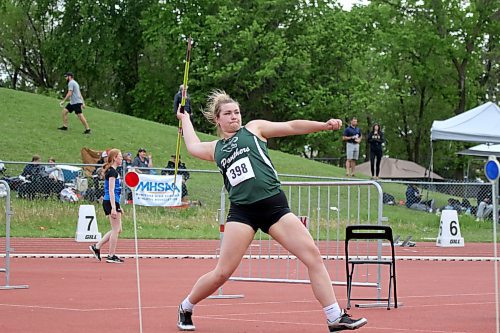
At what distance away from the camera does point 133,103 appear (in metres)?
61.5

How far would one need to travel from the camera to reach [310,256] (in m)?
8.54

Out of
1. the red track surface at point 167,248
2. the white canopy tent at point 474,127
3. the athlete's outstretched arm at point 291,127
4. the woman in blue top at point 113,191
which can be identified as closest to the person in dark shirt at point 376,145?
the white canopy tent at point 474,127

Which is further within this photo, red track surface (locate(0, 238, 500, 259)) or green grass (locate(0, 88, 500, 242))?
green grass (locate(0, 88, 500, 242))

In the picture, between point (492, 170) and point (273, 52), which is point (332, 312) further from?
point (273, 52)

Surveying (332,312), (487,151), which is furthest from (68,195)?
(487,151)

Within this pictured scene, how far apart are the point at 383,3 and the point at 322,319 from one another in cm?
4900

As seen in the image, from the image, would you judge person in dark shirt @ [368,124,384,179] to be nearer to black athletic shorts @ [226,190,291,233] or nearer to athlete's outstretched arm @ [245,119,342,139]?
athlete's outstretched arm @ [245,119,342,139]

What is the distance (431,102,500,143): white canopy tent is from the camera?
30.6m

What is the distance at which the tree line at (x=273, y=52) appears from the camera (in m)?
54.4

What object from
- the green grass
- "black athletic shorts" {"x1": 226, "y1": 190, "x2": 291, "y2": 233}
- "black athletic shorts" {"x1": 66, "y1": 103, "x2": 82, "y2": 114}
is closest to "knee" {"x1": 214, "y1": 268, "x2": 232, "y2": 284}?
"black athletic shorts" {"x1": 226, "y1": 190, "x2": 291, "y2": 233}

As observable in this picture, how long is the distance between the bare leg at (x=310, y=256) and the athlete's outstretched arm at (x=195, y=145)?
3.55 feet

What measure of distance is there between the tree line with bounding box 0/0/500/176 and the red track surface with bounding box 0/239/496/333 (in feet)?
118

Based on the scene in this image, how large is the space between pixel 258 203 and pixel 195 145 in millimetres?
1009

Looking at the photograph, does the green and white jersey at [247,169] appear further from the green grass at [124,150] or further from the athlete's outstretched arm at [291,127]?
the green grass at [124,150]
